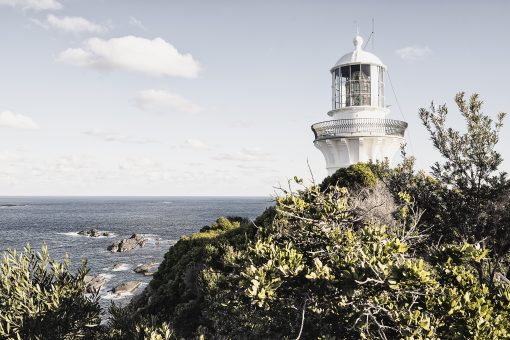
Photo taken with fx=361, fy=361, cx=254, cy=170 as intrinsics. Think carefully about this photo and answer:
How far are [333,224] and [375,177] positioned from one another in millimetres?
14516

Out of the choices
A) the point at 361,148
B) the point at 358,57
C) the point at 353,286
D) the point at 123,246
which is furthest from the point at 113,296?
the point at 353,286

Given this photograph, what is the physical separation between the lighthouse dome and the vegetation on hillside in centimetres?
1188

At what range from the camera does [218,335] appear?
13430mm

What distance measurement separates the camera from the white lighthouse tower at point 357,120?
907 inches

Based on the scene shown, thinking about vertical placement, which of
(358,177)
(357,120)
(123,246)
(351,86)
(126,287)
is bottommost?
(126,287)

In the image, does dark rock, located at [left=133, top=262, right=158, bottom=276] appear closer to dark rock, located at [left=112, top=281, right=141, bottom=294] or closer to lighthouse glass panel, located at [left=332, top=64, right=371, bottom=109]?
dark rock, located at [left=112, top=281, right=141, bottom=294]

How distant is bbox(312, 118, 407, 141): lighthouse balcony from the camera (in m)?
22.9

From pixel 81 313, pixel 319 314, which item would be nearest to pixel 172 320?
pixel 81 313

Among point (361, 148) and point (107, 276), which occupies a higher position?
point (361, 148)

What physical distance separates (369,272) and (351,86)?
68.4ft

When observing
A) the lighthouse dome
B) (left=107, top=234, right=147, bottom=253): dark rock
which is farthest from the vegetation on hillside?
(left=107, top=234, right=147, bottom=253): dark rock

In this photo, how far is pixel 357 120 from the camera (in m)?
23.0

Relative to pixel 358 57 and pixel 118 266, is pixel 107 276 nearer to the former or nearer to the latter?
pixel 118 266

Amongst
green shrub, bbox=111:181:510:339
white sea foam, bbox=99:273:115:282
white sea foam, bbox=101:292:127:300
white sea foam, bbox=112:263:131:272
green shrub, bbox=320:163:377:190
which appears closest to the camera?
green shrub, bbox=111:181:510:339
